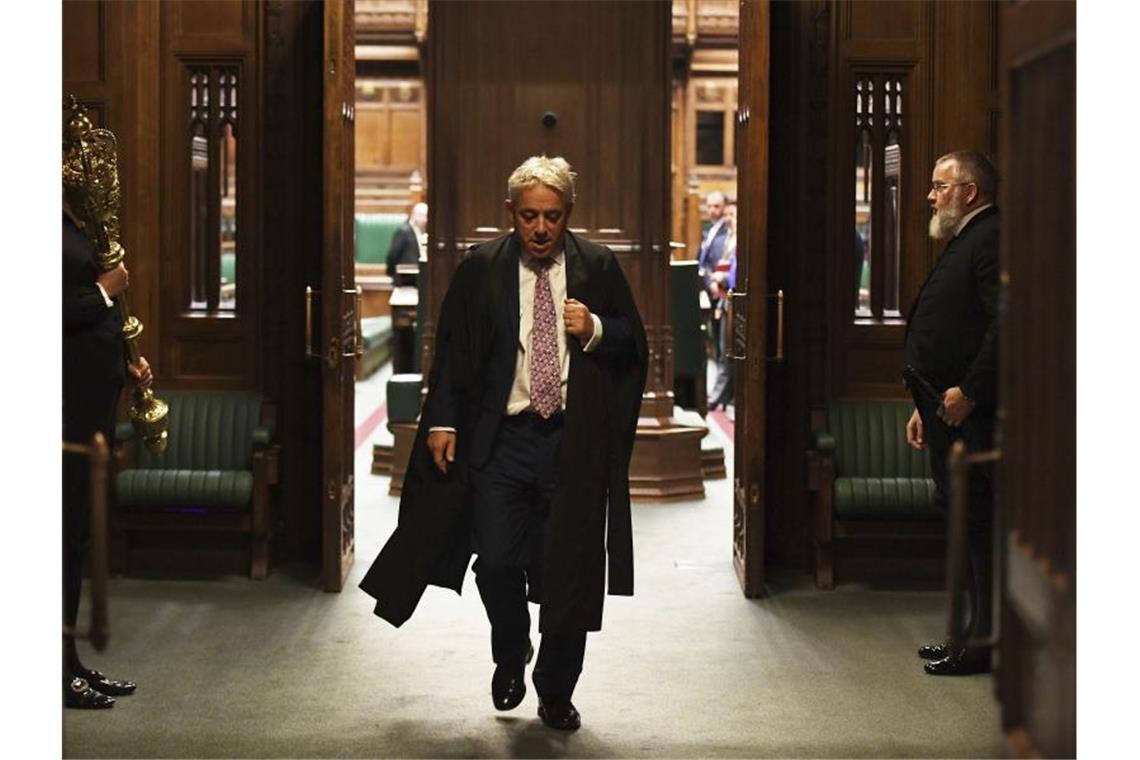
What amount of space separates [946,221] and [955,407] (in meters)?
0.61

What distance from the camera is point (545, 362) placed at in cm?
553

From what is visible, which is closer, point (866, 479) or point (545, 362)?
point (545, 362)

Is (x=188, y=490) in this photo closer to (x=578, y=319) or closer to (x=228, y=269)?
(x=578, y=319)

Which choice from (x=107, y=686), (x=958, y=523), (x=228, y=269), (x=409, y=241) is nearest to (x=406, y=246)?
(x=409, y=241)

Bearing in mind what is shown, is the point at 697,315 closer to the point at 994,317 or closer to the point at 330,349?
the point at 330,349

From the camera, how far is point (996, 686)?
399cm

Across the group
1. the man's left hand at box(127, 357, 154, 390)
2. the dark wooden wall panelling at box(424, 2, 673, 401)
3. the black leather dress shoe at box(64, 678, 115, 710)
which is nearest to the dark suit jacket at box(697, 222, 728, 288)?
the dark wooden wall panelling at box(424, 2, 673, 401)

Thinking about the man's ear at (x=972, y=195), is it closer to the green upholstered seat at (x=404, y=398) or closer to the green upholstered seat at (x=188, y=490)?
the green upholstered seat at (x=188, y=490)

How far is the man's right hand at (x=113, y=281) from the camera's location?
18.0ft

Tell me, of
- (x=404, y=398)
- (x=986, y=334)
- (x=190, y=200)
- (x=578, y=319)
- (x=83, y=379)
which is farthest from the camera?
(x=404, y=398)

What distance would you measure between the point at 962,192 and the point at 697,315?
5693 millimetres

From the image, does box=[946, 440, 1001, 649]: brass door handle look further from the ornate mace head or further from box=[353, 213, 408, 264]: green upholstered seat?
box=[353, 213, 408, 264]: green upholstered seat

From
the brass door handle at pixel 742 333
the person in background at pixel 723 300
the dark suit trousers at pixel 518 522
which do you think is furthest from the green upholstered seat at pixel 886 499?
the person in background at pixel 723 300

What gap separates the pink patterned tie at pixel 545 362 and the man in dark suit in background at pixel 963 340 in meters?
1.28
